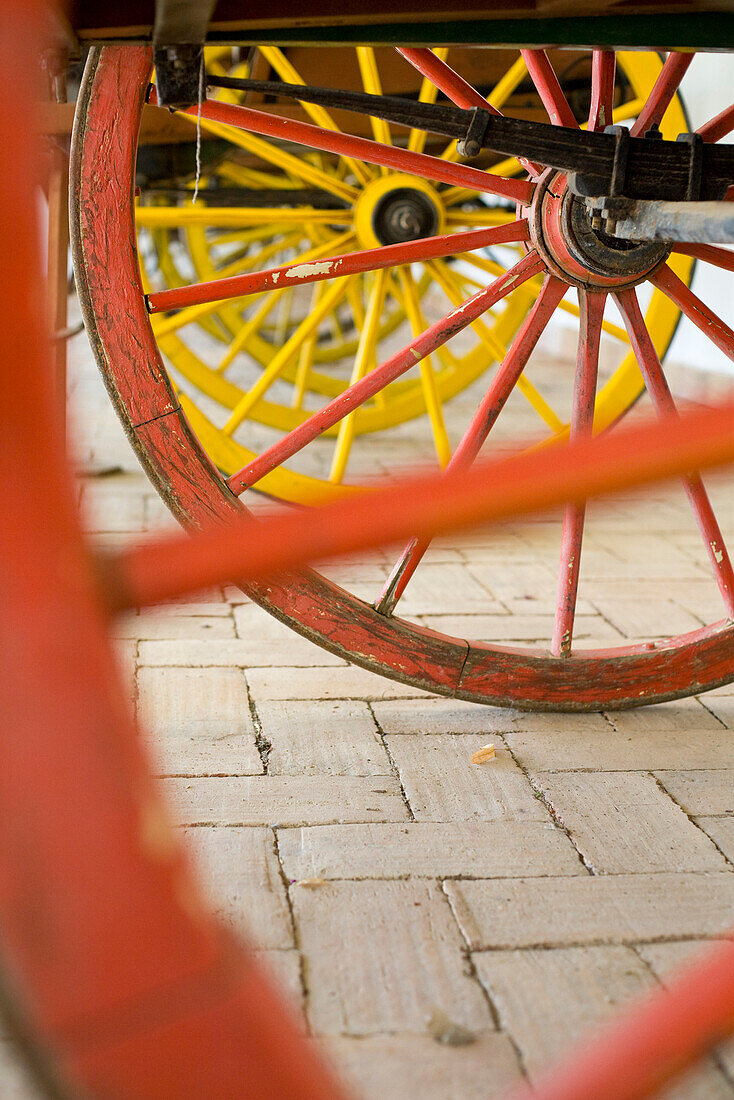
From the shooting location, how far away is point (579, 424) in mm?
1550

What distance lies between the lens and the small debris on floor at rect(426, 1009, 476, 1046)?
93 cm

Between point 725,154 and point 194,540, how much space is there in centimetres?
90

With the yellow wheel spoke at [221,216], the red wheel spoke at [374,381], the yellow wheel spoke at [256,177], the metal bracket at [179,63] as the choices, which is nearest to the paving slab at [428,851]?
the red wheel spoke at [374,381]

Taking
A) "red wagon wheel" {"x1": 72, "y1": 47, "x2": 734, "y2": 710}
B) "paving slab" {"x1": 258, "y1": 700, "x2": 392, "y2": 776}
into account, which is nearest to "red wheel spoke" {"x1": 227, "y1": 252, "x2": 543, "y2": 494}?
"red wagon wheel" {"x1": 72, "y1": 47, "x2": 734, "y2": 710}

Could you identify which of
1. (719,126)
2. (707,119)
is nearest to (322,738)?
(719,126)

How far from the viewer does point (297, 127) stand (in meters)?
1.35

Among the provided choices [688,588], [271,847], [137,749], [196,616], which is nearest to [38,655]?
[137,749]

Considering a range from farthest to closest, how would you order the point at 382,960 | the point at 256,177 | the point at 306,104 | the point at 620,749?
the point at 256,177
the point at 306,104
the point at 620,749
the point at 382,960

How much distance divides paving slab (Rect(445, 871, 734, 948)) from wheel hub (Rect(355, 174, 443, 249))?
1.67 meters

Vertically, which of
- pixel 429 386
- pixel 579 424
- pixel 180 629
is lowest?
pixel 180 629

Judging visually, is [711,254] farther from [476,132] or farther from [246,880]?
[246,880]

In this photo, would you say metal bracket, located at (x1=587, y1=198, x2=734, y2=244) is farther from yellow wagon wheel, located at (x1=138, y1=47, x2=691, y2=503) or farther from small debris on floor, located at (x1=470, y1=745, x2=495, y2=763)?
small debris on floor, located at (x1=470, y1=745, x2=495, y2=763)

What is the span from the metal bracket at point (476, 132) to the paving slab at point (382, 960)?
768mm

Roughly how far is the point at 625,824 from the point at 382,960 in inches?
15.7
